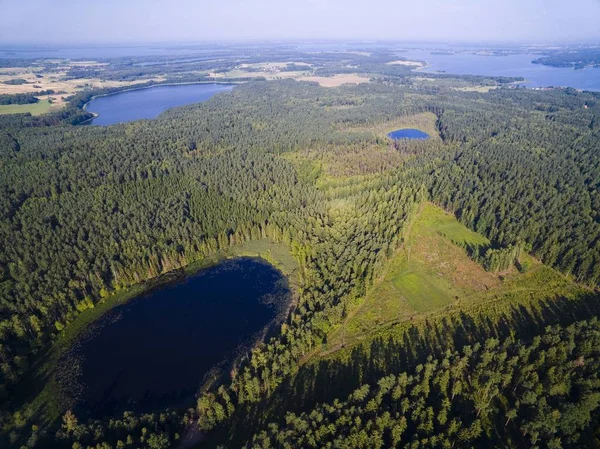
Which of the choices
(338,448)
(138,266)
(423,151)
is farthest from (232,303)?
(423,151)

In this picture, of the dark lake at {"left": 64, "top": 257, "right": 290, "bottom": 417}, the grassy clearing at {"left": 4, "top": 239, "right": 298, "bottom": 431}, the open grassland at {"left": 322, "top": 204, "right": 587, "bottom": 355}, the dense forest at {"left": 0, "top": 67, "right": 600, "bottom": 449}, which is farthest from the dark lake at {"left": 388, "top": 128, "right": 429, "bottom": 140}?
the dark lake at {"left": 64, "top": 257, "right": 290, "bottom": 417}

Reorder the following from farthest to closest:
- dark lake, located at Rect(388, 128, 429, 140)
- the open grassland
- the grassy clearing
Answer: dark lake, located at Rect(388, 128, 429, 140) → the open grassland → the grassy clearing

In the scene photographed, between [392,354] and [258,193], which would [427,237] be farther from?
[258,193]

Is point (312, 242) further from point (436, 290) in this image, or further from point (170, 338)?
point (170, 338)

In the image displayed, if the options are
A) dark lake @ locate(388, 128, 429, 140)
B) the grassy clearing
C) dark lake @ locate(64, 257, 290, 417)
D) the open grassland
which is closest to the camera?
the grassy clearing

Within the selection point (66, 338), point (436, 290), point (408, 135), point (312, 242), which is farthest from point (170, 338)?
point (408, 135)

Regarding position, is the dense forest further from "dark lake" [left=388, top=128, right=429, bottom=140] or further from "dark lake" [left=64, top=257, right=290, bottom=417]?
"dark lake" [left=388, top=128, right=429, bottom=140]

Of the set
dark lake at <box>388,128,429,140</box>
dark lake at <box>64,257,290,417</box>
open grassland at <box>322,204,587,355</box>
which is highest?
dark lake at <box>388,128,429,140</box>

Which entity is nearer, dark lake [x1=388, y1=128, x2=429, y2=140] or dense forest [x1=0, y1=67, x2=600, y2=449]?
dense forest [x1=0, y1=67, x2=600, y2=449]
